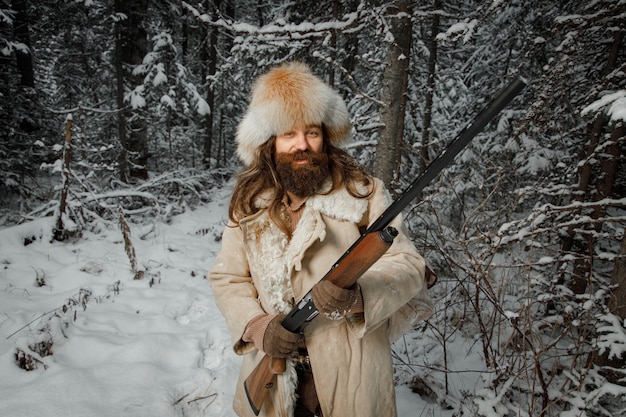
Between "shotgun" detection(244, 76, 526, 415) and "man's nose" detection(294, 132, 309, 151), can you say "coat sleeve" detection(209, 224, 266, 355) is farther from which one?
"man's nose" detection(294, 132, 309, 151)

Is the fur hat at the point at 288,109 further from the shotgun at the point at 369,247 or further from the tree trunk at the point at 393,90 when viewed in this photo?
the tree trunk at the point at 393,90

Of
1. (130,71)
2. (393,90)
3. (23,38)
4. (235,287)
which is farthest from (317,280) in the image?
(23,38)

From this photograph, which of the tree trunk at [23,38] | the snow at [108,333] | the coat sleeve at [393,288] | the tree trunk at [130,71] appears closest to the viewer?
→ the coat sleeve at [393,288]

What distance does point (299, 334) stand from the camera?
67.1 inches

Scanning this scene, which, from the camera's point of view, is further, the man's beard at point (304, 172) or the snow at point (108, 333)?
the snow at point (108, 333)

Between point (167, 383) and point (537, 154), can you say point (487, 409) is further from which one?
point (537, 154)

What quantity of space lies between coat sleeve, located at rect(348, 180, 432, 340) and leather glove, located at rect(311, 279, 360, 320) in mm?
105

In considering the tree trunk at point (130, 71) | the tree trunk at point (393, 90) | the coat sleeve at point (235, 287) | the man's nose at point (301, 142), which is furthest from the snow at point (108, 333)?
the tree trunk at point (130, 71)

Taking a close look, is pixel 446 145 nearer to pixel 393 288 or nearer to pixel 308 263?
pixel 393 288

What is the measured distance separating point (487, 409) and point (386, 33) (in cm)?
374

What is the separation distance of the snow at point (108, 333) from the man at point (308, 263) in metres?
1.33

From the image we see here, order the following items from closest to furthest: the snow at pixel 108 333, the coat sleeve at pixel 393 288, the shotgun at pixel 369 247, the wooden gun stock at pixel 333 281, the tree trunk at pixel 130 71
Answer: the shotgun at pixel 369 247 < the wooden gun stock at pixel 333 281 < the coat sleeve at pixel 393 288 < the snow at pixel 108 333 < the tree trunk at pixel 130 71

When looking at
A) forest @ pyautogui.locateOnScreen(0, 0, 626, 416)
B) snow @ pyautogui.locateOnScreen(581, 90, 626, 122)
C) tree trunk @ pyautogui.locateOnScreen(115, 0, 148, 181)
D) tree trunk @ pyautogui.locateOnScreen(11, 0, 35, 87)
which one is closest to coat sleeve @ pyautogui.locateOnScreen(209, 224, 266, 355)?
forest @ pyautogui.locateOnScreen(0, 0, 626, 416)

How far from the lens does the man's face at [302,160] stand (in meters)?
1.97
